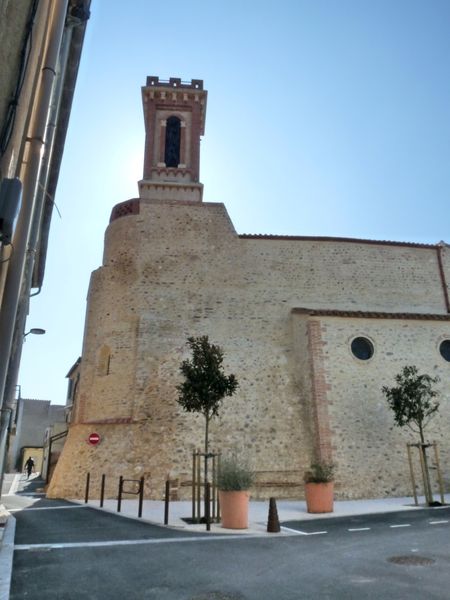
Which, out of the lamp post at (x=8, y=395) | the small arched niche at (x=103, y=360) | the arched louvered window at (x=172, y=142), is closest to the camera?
the lamp post at (x=8, y=395)

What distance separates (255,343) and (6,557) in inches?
469

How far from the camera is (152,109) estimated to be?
2202 centimetres

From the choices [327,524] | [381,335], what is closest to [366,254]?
[381,335]

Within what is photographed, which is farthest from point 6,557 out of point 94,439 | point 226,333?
point 226,333

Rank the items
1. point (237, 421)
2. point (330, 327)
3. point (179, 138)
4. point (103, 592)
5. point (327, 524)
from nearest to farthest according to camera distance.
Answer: point (103, 592), point (327, 524), point (237, 421), point (330, 327), point (179, 138)

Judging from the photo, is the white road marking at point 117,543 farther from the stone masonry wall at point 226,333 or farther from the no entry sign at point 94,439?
the no entry sign at point 94,439

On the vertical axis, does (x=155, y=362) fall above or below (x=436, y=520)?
above

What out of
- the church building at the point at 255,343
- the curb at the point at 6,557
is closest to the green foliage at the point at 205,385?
the curb at the point at 6,557

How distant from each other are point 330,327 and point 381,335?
197cm

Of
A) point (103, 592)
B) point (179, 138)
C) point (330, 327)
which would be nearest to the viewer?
point (103, 592)

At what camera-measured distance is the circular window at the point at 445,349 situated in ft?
56.0

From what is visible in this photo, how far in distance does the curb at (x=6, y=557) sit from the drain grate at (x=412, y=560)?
14.6ft

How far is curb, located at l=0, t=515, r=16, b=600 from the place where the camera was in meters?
4.41

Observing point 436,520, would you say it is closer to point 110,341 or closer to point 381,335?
point 381,335
